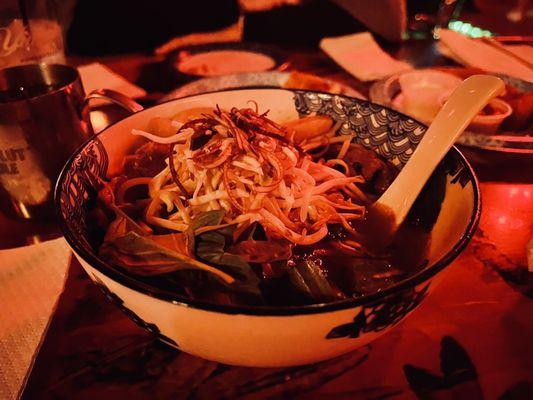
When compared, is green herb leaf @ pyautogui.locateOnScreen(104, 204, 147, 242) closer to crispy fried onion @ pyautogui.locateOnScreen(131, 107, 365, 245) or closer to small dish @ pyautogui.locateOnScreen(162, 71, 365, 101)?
crispy fried onion @ pyautogui.locateOnScreen(131, 107, 365, 245)

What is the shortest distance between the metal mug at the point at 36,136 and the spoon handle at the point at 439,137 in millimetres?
559

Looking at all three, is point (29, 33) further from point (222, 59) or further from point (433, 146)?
point (433, 146)

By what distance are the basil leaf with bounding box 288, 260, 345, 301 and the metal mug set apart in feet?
1.80

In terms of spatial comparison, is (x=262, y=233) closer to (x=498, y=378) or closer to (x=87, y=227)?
(x=87, y=227)

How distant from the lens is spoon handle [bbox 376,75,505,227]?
0.69m

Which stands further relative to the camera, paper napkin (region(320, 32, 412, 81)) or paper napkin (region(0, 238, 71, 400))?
paper napkin (region(320, 32, 412, 81))

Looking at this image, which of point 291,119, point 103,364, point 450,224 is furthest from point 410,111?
point 103,364

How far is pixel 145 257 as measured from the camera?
1.73ft

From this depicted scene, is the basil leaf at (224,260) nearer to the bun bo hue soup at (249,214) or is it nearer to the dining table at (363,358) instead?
the bun bo hue soup at (249,214)

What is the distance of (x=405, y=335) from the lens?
2.00 feet

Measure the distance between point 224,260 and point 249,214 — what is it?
0.15 meters

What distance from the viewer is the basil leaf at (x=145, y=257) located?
51 centimetres

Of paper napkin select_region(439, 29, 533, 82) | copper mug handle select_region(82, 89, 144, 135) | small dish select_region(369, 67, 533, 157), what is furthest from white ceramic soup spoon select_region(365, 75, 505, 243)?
paper napkin select_region(439, 29, 533, 82)

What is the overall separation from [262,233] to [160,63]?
1.19 metres
